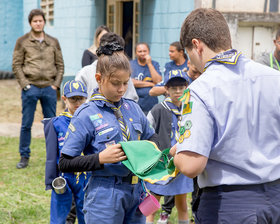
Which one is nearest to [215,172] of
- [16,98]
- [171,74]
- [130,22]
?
[171,74]

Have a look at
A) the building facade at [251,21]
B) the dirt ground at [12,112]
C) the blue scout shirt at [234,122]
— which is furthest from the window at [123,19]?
the blue scout shirt at [234,122]

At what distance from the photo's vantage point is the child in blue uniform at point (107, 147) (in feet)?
9.58

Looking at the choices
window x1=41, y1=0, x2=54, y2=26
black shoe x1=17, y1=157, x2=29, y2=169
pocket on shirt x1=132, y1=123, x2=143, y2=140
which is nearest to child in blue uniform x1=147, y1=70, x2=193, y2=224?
pocket on shirt x1=132, y1=123, x2=143, y2=140

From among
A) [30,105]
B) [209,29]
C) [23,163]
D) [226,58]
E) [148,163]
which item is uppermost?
[209,29]

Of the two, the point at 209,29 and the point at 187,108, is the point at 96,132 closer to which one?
the point at 187,108

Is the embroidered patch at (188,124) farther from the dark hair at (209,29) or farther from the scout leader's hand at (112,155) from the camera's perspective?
the scout leader's hand at (112,155)

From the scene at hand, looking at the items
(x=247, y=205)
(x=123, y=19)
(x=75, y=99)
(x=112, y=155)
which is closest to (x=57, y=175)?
(x=75, y=99)

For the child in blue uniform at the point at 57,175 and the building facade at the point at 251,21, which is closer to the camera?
the child in blue uniform at the point at 57,175

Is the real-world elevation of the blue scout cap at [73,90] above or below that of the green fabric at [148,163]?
above

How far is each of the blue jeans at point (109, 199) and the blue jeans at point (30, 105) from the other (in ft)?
13.8

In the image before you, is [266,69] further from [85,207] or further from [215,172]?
[85,207]

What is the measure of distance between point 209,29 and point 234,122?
18.7 inches

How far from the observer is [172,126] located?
181 inches

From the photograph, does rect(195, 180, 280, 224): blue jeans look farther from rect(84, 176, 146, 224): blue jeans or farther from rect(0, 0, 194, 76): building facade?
rect(0, 0, 194, 76): building facade
